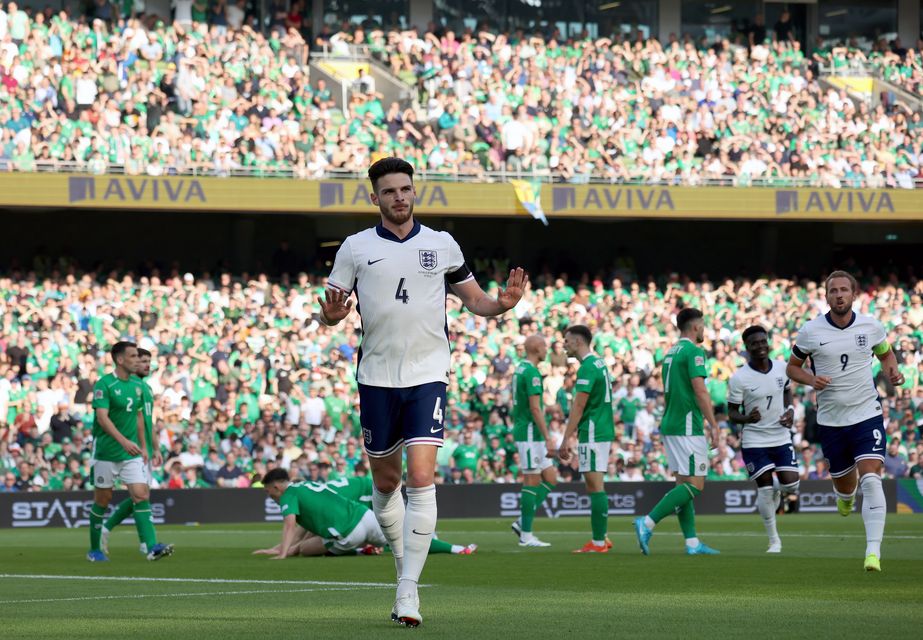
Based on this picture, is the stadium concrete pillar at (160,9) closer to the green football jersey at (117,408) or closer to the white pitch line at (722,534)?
the white pitch line at (722,534)

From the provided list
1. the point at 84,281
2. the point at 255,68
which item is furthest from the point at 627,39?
the point at 84,281

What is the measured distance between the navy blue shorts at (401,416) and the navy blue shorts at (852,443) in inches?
203

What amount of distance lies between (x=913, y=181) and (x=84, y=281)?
2010 cm

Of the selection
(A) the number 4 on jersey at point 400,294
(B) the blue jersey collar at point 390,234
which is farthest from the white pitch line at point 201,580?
(B) the blue jersey collar at point 390,234

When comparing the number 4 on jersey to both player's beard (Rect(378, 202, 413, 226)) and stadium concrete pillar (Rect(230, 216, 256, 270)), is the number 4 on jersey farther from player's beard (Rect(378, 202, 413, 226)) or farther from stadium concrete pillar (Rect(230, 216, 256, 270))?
stadium concrete pillar (Rect(230, 216, 256, 270))

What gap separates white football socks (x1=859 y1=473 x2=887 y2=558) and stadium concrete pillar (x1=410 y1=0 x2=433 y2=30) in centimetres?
2863

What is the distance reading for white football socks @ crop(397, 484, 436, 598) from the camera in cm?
820

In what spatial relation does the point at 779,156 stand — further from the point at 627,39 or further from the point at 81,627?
the point at 81,627

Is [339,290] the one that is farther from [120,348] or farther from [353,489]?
[120,348]

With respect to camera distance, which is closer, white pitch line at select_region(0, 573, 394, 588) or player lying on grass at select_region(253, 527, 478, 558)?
white pitch line at select_region(0, 573, 394, 588)

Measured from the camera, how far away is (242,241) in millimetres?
37125

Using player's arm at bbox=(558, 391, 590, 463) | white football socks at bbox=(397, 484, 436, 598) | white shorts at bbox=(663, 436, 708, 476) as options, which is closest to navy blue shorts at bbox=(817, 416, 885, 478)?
white shorts at bbox=(663, 436, 708, 476)

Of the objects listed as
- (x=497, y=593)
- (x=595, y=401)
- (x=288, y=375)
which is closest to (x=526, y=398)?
(x=595, y=401)

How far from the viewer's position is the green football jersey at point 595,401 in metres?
16.0
